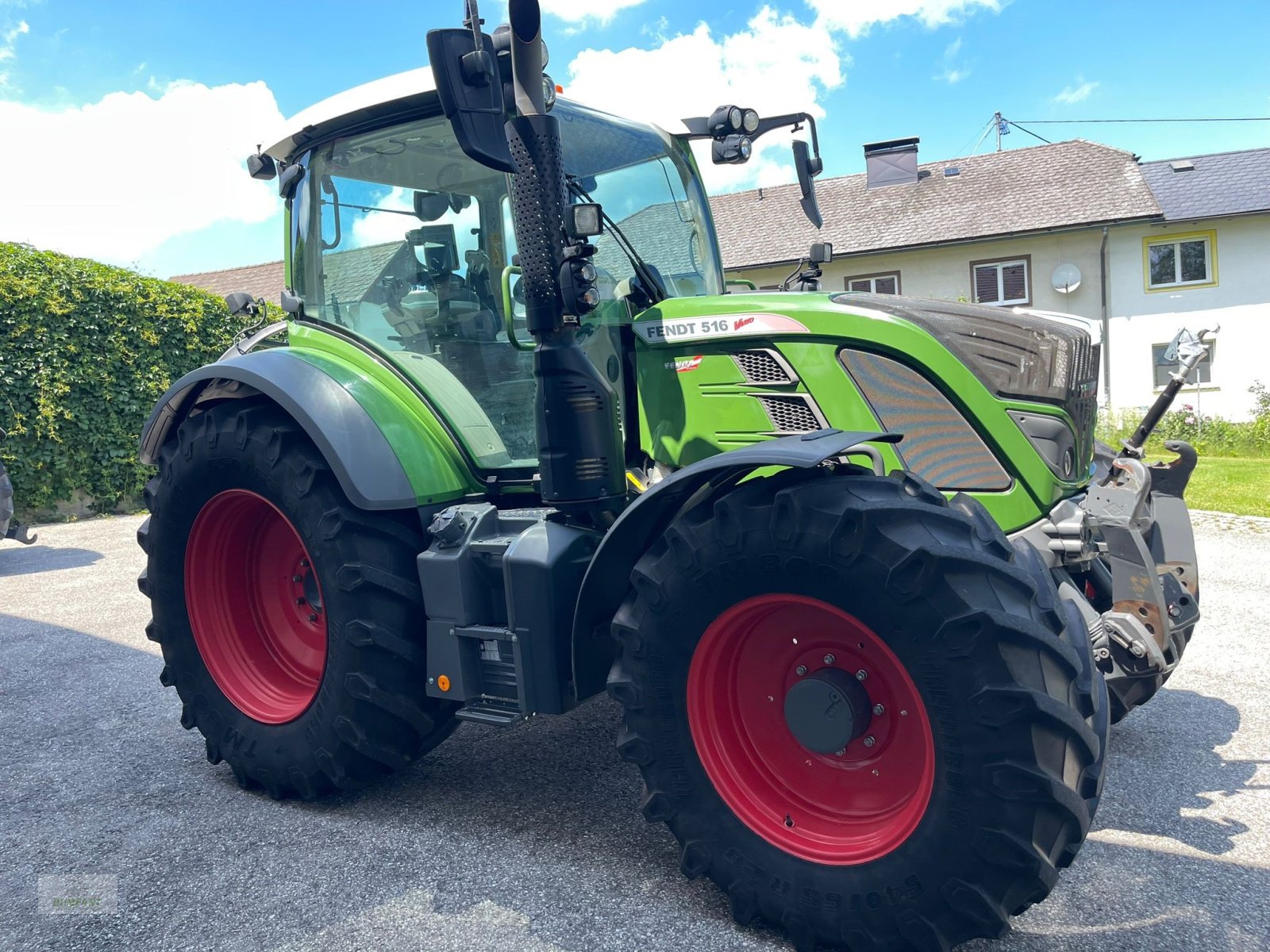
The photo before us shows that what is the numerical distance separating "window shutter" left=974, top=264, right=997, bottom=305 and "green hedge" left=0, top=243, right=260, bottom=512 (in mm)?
15271

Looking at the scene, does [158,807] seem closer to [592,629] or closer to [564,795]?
[564,795]

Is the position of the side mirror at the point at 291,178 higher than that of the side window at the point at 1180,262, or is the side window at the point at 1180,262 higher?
the side window at the point at 1180,262

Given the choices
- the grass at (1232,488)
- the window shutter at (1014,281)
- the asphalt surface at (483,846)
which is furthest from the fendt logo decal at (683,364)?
the window shutter at (1014,281)

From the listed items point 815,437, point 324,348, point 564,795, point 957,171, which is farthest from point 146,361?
point 957,171

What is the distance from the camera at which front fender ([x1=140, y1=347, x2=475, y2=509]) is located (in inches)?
124

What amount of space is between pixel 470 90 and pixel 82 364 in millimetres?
9936

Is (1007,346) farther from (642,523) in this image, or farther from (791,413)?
(642,523)

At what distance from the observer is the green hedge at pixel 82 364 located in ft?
33.4

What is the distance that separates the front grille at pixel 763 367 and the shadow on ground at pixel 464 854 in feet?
4.69

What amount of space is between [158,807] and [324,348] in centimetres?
171

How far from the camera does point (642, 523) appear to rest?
2.68m

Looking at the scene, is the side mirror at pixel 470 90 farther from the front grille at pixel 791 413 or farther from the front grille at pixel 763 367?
the front grille at pixel 791 413

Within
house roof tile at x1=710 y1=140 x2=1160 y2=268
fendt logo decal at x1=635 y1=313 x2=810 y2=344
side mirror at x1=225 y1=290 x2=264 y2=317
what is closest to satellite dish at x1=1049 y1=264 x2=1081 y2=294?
house roof tile at x1=710 y1=140 x2=1160 y2=268

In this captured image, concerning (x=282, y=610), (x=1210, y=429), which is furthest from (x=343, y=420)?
(x=1210, y=429)
